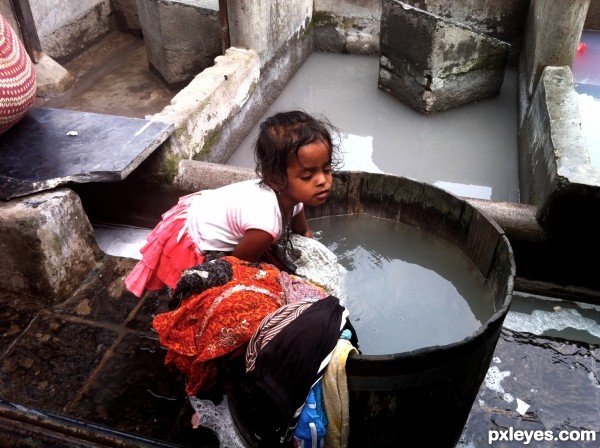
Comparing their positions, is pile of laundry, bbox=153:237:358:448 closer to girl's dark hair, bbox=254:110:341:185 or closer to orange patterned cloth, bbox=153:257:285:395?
orange patterned cloth, bbox=153:257:285:395

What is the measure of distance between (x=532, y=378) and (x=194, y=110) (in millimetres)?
2663

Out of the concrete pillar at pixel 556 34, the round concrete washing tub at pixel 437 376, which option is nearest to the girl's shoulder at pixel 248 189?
the round concrete washing tub at pixel 437 376

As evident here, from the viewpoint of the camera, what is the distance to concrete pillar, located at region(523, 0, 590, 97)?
386 cm

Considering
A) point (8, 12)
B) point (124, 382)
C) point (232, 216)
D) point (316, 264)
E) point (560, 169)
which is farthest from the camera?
point (8, 12)

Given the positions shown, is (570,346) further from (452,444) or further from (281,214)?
(281,214)

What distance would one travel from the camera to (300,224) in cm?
242

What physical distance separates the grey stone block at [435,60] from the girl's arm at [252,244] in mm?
3512

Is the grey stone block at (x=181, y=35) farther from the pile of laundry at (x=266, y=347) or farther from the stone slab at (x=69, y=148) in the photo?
the pile of laundry at (x=266, y=347)

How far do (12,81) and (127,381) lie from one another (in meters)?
1.77

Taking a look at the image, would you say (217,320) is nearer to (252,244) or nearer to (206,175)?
(252,244)

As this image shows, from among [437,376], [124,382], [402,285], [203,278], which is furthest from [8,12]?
[437,376]

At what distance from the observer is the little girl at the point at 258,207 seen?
78.1 inches

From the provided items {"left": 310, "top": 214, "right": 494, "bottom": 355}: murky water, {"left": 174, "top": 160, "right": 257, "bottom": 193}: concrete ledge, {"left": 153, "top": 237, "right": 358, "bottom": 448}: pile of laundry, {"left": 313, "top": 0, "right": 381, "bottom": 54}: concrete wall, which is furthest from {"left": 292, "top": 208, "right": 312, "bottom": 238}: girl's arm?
{"left": 313, "top": 0, "right": 381, "bottom": 54}: concrete wall

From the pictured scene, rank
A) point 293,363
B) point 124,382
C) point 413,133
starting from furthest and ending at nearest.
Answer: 1. point 413,133
2. point 124,382
3. point 293,363
